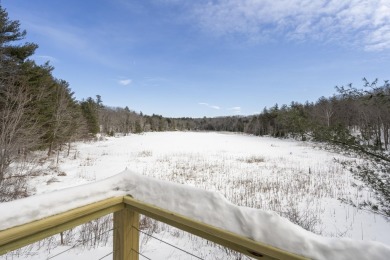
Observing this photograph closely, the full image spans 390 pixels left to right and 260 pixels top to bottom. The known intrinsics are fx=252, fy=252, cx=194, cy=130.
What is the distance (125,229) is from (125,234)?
35mm

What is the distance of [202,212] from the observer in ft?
4.88

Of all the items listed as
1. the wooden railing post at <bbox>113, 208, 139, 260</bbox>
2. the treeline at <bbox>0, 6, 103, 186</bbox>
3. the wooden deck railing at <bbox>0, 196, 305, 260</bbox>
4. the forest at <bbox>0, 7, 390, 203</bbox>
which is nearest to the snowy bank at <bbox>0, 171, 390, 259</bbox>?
the wooden deck railing at <bbox>0, 196, 305, 260</bbox>

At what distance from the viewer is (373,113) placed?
4.63 m

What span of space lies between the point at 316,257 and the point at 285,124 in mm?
3603

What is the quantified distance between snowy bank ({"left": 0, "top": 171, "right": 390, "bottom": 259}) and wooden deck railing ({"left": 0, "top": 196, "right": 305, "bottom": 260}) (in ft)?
0.12

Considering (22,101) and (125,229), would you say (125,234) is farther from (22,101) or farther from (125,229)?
(22,101)

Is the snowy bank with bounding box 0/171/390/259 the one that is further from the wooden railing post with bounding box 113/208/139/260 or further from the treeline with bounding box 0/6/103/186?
the treeline with bounding box 0/6/103/186

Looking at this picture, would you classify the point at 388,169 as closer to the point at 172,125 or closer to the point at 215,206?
the point at 215,206

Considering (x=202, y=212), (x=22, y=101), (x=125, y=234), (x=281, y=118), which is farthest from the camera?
(x=22, y=101)

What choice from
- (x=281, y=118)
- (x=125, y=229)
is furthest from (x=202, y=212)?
(x=281, y=118)

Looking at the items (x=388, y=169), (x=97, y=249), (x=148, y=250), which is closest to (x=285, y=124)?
(x=388, y=169)

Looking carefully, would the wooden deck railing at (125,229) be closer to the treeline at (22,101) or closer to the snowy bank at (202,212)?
the snowy bank at (202,212)

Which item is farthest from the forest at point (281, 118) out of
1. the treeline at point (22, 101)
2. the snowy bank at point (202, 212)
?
the snowy bank at point (202, 212)

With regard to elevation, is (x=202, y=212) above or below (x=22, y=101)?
below
